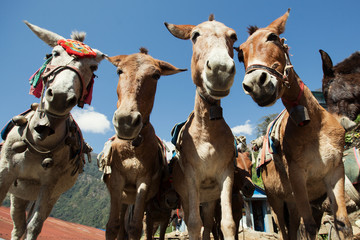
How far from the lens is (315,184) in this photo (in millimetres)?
3584

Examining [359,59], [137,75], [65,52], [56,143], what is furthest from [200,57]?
[359,59]

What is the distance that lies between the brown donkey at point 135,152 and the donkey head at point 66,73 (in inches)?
20.9

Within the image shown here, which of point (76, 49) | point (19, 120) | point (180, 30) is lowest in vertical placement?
point (19, 120)

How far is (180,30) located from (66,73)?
2.07 meters

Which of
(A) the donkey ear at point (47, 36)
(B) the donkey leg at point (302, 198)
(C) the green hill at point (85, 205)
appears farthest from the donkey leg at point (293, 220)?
(C) the green hill at point (85, 205)

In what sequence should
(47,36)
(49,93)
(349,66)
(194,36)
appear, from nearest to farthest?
1. (49,93)
2. (194,36)
3. (47,36)
4. (349,66)

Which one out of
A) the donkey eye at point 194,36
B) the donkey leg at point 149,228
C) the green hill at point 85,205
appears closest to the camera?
the donkey eye at point 194,36

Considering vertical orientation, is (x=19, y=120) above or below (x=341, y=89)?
below

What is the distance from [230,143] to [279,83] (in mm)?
1163

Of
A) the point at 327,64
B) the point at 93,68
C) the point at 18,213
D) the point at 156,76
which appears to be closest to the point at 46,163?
the point at 93,68

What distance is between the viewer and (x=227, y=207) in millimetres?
3123

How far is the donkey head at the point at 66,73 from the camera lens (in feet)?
9.89

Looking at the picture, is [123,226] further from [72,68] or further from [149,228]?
[72,68]

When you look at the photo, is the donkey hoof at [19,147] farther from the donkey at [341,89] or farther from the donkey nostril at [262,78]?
the donkey at [341,89]
